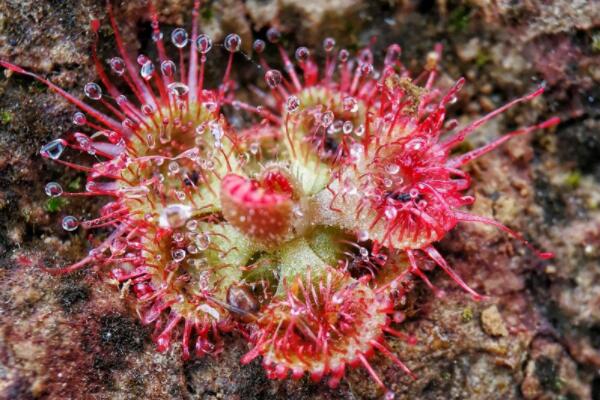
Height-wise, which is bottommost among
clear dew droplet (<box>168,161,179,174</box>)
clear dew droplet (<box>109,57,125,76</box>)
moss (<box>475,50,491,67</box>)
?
moss (<box>475,50,491,67</box>)

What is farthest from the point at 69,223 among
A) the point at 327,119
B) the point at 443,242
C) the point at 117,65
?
the point at 443,242

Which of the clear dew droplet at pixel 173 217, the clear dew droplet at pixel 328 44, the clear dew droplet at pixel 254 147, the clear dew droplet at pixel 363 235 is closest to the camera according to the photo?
the clear dew droplet at pixel 173 217

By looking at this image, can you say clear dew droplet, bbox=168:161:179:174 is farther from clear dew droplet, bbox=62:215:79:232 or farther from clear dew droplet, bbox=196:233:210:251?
clear dew droplet, bbox=62:215:79:232

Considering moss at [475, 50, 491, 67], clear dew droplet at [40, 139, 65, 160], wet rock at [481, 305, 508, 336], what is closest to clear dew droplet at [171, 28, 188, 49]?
clear dew droplet at [40, 139, 65, 160]

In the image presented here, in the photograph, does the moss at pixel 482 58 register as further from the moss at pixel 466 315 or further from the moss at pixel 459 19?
the moss at pixel 466 315

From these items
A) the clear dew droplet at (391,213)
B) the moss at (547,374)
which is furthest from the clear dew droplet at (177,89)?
the moss at (547,374)

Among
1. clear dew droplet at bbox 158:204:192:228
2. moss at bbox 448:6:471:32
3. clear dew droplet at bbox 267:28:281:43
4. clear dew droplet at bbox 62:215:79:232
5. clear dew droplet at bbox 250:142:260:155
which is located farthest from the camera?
moss at bbox 448:6:471:32

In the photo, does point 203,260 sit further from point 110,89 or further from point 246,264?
point 110,89
